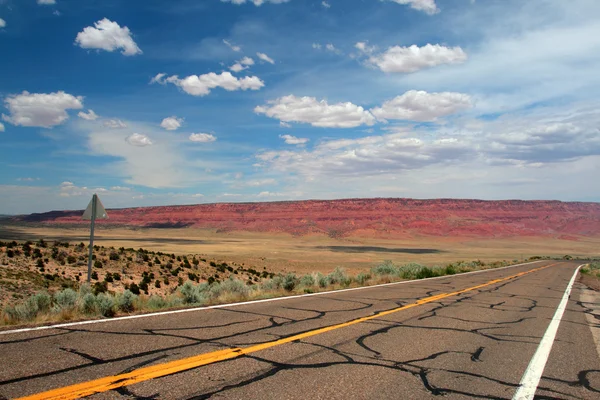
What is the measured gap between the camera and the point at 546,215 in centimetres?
14900

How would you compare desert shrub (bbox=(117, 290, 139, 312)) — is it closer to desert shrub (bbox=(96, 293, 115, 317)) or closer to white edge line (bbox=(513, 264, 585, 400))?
desert shrub (bbox=(96, 293, 115, 317))

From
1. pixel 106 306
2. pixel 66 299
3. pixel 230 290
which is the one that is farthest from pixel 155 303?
pixel 230 290

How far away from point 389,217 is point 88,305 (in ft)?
441

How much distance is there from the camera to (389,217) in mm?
138625

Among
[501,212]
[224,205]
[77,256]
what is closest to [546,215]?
[501,212]

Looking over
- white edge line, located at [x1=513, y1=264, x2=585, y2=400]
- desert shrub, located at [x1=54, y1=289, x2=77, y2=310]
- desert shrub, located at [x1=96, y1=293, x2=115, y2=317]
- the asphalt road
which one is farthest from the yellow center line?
desert shrub, located at [x1=54, y1=289, x2=77, y2=310]

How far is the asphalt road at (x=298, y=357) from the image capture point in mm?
4406

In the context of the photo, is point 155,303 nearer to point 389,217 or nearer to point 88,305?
point 88,305

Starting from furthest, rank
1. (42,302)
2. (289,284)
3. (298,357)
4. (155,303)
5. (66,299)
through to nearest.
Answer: (289,284)
(155,303)
(66,299)
(42,302)
(298,357)

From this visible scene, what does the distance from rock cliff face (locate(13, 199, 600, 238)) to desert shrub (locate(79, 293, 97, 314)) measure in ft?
377

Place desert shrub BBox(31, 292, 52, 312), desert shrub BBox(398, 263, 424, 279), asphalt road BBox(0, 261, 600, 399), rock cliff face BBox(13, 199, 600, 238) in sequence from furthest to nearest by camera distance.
→ rock cliff face BBox(13, 199, 600, 238) → desert shrub BBox(398, 263, 424, 279) → desert shrub BBox(31, 292, 52, 312) → asphalt road BBox(0, 261, 600, 399)

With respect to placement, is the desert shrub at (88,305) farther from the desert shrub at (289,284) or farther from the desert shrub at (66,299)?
the desert shrub at (289,284)

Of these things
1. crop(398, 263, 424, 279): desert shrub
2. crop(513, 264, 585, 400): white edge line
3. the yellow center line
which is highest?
the yellow center line

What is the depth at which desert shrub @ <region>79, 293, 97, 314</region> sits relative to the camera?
8.34 meters
